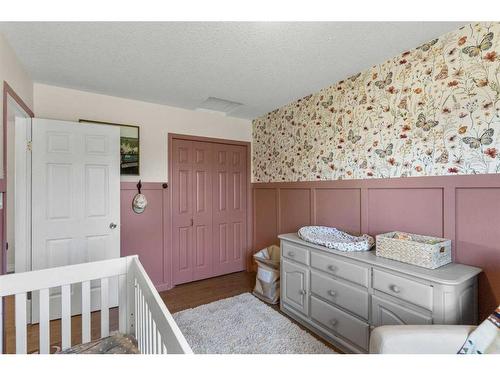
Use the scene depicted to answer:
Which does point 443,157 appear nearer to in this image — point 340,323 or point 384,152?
point 384,152

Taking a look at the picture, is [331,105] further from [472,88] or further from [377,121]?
[472,88]

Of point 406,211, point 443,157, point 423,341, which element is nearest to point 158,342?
point 423,341

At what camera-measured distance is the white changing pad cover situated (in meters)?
1.77

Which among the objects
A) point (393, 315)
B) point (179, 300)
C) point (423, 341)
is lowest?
point (179, 300)

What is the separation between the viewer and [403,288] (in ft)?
4.62

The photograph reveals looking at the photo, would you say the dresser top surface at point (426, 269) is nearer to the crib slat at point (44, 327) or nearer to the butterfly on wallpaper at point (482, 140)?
the butterfly on wallpaper at point (482, 140)

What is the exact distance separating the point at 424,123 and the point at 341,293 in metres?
1.31

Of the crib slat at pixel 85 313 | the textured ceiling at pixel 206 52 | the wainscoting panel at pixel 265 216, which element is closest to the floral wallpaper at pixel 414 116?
the textured ceiling at pixel 206 52

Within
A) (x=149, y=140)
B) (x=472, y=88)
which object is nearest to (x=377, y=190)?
(x=472, y=88)

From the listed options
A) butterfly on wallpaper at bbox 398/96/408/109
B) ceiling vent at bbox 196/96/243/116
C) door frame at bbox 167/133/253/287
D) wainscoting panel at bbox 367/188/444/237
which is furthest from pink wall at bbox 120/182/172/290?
butterfly on wallpaper at bbox 398/96/408/109

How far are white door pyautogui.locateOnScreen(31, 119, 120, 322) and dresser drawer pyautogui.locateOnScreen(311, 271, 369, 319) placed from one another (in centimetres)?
189

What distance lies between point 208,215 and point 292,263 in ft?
4.46

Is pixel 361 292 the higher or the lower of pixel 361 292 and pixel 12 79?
the lower

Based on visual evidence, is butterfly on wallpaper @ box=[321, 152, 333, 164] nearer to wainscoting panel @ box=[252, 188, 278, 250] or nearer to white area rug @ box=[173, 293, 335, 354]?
wainscoting panel @ box=[252, 188, 278, 250]
